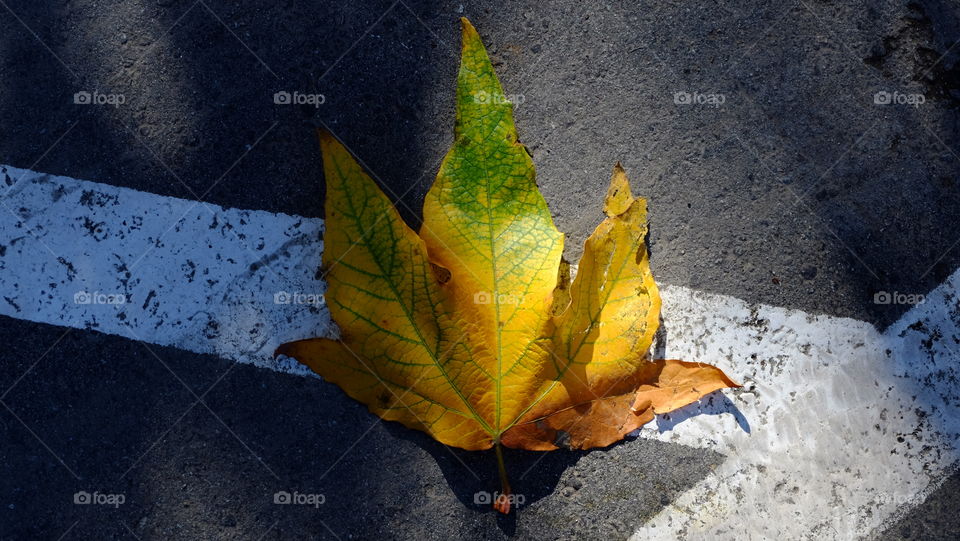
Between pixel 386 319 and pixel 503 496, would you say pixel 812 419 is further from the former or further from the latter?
pixel 386 319

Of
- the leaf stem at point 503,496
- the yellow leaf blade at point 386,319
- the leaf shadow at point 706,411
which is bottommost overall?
the leaf stem at point 503,496

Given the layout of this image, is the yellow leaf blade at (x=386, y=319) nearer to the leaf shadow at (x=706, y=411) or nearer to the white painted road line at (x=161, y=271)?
the white painted road line at (x=161, y=271)

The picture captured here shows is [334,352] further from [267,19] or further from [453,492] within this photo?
[267,19]

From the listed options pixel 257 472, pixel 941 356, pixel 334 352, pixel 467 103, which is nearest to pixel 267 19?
pixel 467 103

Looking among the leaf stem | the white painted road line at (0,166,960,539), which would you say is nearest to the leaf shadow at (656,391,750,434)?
the white painted road line at (0,166,960,539)

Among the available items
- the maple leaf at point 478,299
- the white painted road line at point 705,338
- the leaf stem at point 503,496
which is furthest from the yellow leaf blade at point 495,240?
the white painted road line at point 705,338
